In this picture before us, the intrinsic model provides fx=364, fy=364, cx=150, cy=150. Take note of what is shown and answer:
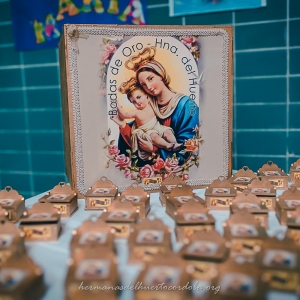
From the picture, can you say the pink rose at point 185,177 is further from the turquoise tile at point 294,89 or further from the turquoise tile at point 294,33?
the turquoise tile at point 294,33

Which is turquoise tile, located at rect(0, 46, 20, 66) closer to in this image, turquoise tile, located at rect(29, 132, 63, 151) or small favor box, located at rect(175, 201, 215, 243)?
turquoise tile, located at rect(29, 132, 63, 151)

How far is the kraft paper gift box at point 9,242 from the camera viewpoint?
0.69 m

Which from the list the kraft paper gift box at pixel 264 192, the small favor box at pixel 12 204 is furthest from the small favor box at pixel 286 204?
the small favor box at pixel 12 204

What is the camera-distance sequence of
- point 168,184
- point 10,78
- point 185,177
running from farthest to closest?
point 10,78
point 185,177
point 168,184

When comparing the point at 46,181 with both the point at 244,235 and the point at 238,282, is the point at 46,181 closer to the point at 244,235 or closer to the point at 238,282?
the point at 244,235

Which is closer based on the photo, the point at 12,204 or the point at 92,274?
the point at 92,274

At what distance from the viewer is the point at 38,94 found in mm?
1750

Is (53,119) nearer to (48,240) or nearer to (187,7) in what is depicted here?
(187,7)

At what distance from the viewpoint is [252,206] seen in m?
0.88

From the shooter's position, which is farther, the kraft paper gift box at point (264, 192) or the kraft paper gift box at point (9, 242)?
the kraft paper gift box at point (264, 192)

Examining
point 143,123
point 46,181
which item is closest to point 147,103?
point 143,123

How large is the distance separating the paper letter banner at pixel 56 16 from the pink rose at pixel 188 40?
466mm

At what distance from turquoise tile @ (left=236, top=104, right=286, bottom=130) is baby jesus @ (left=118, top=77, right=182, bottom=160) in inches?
18.4

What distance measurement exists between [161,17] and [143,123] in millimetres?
614
